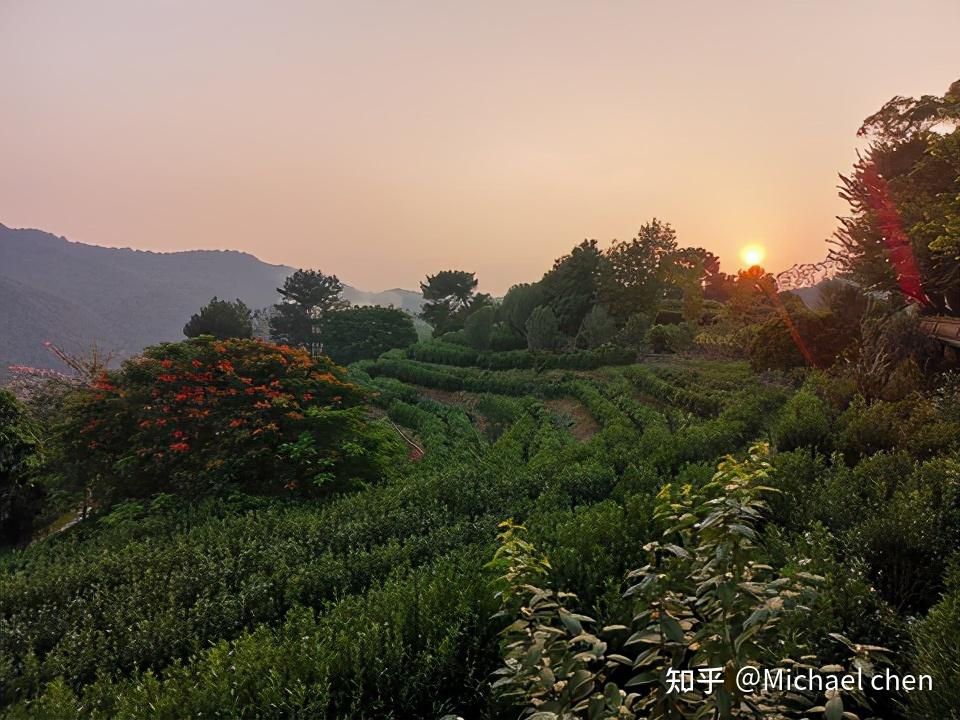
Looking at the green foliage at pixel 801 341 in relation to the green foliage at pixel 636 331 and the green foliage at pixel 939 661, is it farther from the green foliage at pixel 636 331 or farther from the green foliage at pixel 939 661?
the green foliage at pixel 939 661

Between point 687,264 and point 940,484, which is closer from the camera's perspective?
point 940,484

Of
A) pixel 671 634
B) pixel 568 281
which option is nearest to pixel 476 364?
pixel 568 281

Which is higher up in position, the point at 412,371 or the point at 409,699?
the point at 412,371

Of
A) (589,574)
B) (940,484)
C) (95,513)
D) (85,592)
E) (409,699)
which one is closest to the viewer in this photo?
(409,699)

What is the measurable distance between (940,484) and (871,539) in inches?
49.3

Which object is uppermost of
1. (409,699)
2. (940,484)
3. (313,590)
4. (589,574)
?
(940,484)

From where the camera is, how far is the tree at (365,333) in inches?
2079

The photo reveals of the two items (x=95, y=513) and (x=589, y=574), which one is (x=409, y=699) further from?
(x=95, y=513)

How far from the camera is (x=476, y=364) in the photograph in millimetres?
35125

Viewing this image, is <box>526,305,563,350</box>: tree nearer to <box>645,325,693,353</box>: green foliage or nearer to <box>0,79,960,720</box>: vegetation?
<box>645,325,693,353</box>: green foliage

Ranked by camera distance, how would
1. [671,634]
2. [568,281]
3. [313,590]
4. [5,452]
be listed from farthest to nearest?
[568,281] → [5,452] → [313,590] → [671,634]

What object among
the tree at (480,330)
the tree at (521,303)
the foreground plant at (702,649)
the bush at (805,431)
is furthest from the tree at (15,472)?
the tree at (521,303)

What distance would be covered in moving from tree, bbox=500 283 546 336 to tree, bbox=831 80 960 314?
75.9 feet

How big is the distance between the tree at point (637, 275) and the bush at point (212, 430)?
90.6ft
